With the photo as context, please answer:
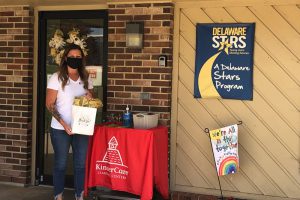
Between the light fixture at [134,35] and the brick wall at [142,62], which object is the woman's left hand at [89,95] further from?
the light fixture at [134,35]

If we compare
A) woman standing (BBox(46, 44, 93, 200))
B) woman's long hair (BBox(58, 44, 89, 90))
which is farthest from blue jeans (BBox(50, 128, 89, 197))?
woman's long hair (BBox(58, 44, 89, 90))

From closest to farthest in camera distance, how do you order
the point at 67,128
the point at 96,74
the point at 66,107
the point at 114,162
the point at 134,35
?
the point at 67,128 → the point at 66,107 → the point at 114,162 → the point at 134,35 → the point at 96,74

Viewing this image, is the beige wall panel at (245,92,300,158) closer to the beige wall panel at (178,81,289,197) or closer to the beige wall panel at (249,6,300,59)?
the beige wall panel at (178,81,289,197)

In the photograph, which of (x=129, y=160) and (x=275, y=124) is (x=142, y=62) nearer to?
(x=129, y=160)

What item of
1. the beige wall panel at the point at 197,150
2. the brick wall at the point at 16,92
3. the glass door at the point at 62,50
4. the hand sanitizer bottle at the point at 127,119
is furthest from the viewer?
the brick wall at the point at 16,92

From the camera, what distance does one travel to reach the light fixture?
224 inches

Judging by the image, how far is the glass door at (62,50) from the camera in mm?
6211

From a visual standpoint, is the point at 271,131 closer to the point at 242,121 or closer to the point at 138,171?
the point at 242,121

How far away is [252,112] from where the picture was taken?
547 centimetres

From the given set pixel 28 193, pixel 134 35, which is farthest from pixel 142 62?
pixel 28 193

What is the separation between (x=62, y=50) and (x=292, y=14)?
2939 millimetres

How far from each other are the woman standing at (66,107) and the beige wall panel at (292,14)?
2.27m

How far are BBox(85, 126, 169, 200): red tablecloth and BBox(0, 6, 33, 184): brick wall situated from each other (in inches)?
52.3

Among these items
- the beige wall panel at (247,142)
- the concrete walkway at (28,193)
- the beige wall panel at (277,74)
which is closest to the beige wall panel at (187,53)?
the beige wall panel at (247,142)
